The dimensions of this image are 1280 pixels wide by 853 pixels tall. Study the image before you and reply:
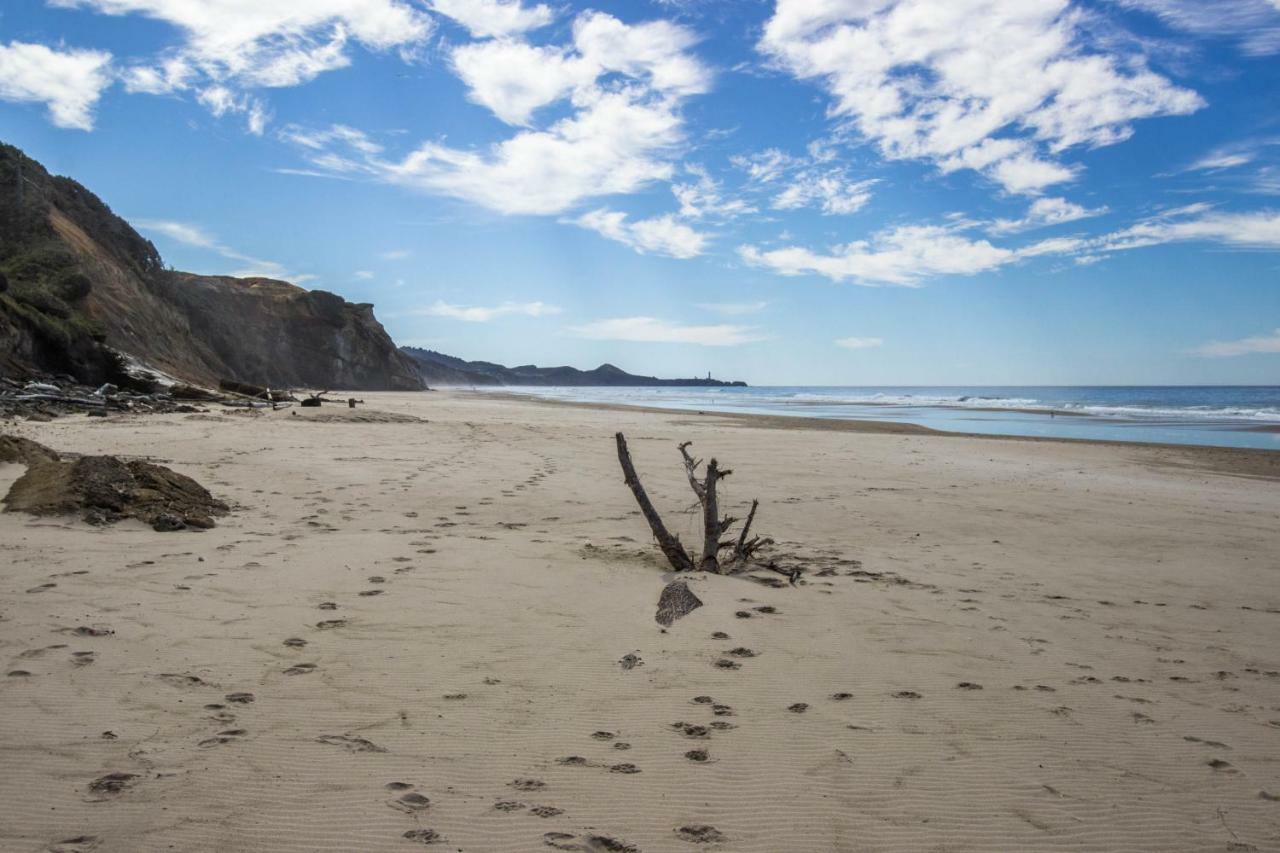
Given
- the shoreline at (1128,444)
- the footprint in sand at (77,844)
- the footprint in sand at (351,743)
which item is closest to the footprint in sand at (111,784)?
the footprint in sand at (77,844)

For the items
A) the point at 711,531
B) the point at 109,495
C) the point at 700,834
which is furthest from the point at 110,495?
the point at 700,834

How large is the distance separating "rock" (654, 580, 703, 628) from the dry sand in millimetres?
82

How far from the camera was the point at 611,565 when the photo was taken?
609 centimetres

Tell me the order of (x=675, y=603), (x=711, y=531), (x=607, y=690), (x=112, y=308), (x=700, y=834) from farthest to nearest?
(x=112, y=308) < (x=711, y=531) < (x=675, y=603) < (x=607, y=690) < (x=700, y=834)

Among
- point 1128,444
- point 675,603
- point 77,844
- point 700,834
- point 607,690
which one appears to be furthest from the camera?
point 1128,444

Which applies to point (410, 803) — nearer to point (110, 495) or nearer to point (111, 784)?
point (111, 784)

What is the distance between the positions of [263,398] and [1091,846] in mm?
25818

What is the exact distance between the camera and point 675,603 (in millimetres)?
4957

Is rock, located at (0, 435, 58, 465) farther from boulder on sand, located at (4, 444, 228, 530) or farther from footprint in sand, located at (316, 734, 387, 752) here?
footprint in sand, located at (316, 734, 387, 752)

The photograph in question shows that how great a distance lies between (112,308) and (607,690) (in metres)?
31.8

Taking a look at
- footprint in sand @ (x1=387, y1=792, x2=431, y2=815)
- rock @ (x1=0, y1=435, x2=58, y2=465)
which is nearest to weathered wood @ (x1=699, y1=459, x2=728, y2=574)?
footprint in sand @ (x1=387, y1=792, x2=431, y2=815)

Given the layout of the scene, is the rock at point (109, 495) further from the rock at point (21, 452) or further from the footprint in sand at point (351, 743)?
the footprint in sand at point (351, 743)

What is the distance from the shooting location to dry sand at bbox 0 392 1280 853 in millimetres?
2580

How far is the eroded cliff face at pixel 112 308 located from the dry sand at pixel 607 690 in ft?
58.5
